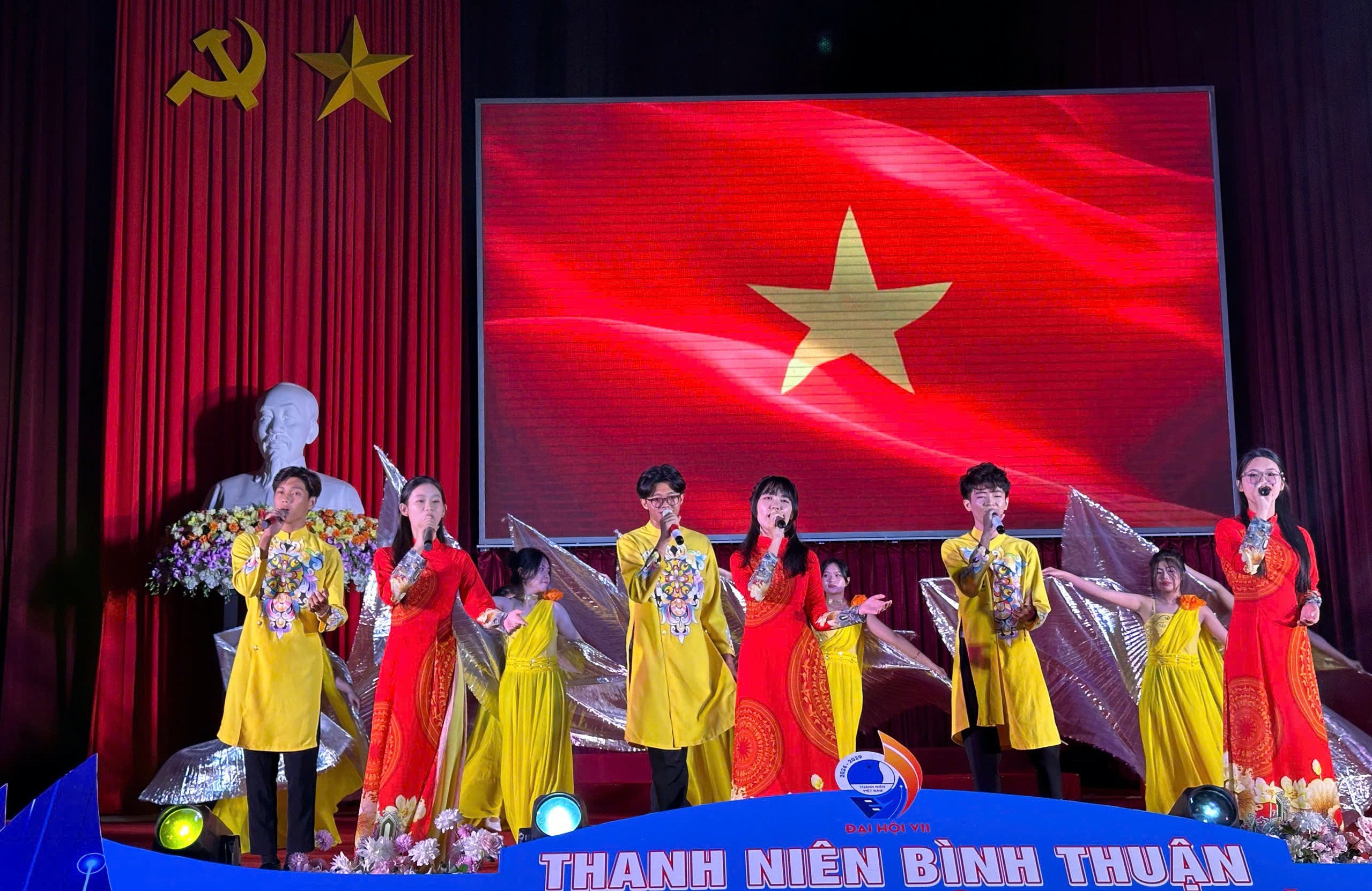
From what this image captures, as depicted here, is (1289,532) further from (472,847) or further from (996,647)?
(472,847)

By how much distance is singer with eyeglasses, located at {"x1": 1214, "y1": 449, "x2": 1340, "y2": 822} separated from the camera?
4.03 m

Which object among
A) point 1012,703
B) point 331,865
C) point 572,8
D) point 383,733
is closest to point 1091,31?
point 572,8

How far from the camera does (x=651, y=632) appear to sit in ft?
12.7

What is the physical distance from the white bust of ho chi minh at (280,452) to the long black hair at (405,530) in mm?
974

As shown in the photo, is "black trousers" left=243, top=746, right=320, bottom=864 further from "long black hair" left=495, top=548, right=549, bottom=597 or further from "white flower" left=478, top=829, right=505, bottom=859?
"long black hair" left=495, top=548, right=549, bottom=597

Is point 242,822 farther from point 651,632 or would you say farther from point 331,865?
point 651,632

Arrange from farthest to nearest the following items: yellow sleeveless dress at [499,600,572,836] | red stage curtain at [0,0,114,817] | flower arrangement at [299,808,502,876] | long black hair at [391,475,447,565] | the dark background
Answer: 1. the dark background
2. red stage curtain at [0,0,114,817]
3. yellow sleeveless dress at [499,600,572,836]
4. long black hair at [391,475,447,565]
5. flower arrangement at [299,808,502,876]

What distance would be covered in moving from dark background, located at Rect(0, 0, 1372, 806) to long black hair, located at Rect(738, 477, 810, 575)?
2.11 metres

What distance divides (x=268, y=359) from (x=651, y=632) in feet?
8.36

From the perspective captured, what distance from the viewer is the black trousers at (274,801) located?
3.85 m

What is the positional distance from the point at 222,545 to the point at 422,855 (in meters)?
1.59

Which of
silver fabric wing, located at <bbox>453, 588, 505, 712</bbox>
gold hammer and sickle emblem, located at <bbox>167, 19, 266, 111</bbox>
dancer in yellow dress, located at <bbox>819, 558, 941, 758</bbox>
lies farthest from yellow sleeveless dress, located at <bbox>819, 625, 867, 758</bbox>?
gold hammer and sickle emblem, located at <bbox>167, 19, 266, 111</bbox>

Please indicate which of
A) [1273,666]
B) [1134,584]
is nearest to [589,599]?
[1134,584]

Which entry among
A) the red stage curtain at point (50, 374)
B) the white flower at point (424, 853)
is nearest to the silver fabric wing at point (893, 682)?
the white flower at point (424, 853)
